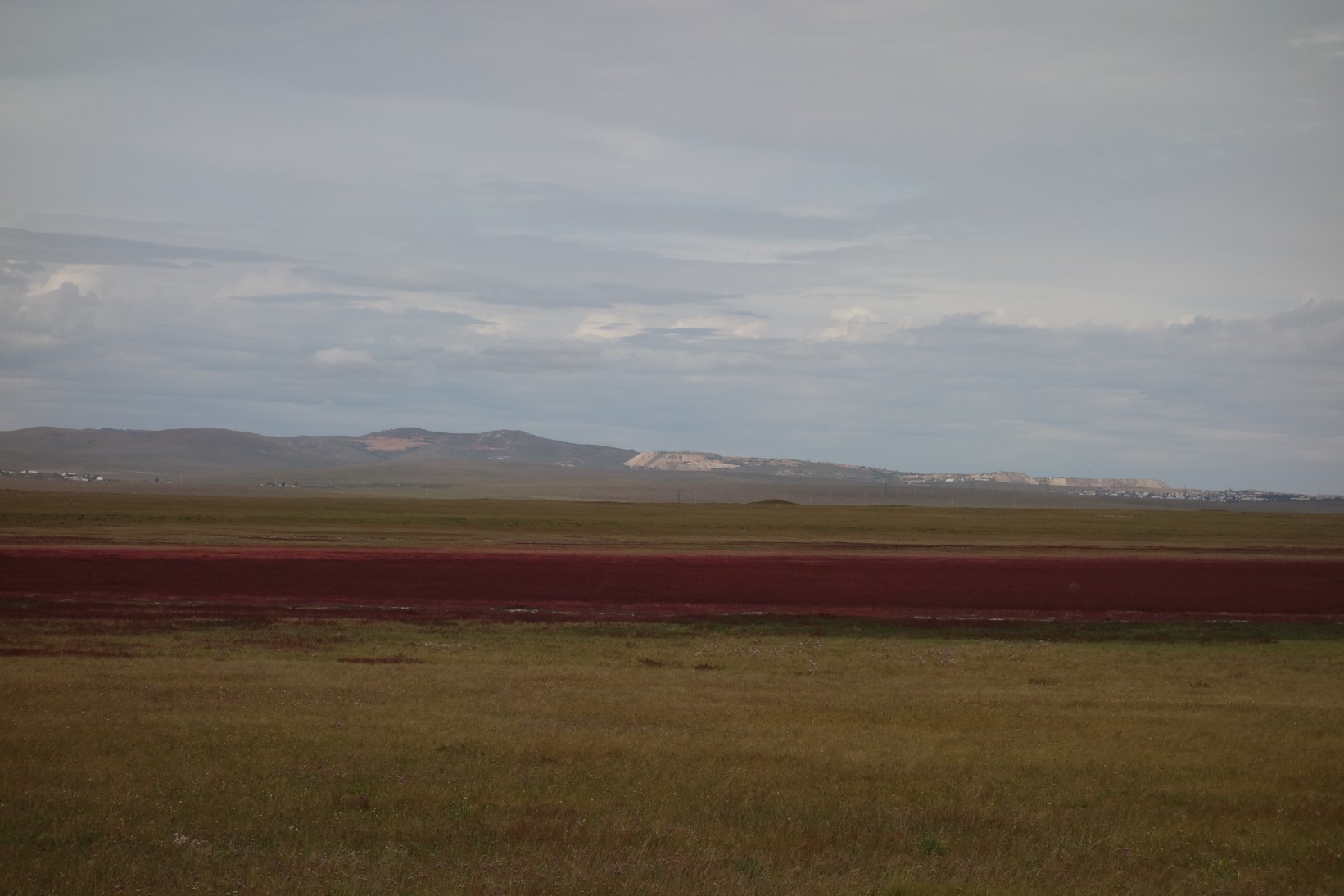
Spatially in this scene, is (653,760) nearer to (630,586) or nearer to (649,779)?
(649,779)

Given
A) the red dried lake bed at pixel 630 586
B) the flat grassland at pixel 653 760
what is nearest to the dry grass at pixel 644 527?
the red dried lake bed at pixel 630 586

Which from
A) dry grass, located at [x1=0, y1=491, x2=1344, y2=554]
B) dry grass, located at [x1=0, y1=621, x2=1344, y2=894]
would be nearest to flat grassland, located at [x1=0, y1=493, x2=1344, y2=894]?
dry grass, located at [x1=0, y1=621, x2=1344, y2=894]

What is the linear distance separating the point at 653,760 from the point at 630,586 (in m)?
27.5

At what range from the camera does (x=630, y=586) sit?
40562 millimetres

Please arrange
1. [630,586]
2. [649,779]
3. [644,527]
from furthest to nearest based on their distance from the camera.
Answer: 1. [644,527]
2. [630,586]
3. [649,779]

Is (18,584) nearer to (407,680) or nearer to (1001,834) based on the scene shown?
(407,680)

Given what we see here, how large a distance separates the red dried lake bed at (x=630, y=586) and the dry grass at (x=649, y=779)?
1241cm

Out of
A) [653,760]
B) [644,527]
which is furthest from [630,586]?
[644,527]

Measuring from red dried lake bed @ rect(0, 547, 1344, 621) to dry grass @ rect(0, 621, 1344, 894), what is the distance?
489 inches

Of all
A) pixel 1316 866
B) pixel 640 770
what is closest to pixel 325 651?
pixel 640 770

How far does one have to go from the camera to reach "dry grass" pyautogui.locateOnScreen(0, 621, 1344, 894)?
9.49 m

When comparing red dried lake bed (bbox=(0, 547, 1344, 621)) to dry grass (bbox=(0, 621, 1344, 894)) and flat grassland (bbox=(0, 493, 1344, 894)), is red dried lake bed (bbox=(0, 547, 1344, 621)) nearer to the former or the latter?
flat grassland (bbox=(0, 493, 1344, 894))

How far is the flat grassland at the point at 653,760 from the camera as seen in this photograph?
9602 millimetres

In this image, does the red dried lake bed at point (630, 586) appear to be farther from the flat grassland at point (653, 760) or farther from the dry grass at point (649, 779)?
the dry grass at point (649, 779)
